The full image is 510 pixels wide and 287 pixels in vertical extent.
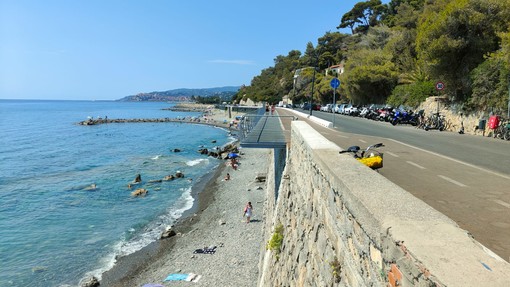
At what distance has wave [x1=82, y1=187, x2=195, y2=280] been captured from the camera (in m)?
17.2

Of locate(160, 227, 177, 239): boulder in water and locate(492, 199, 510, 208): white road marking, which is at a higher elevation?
locate(492, 199, 510, 208): white road marking

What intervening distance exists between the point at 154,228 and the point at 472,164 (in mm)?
17868

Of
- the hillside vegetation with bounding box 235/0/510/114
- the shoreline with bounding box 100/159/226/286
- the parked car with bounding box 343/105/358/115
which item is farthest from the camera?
the parked car with bounding box 343/105/358/115

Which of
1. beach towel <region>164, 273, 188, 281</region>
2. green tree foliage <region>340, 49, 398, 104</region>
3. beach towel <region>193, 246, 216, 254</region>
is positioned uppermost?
green tree foliage <region>340, 49, 398, 104</region>

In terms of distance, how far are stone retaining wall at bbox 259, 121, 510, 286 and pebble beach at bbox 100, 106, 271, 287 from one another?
9.76 meters

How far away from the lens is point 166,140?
6625 cm

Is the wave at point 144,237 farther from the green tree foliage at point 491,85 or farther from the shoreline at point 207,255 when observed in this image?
the green tree foliage at point 491,85

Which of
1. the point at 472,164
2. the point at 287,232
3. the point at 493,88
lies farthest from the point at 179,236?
the point at 493,88

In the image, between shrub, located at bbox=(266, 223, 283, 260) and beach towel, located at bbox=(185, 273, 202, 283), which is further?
beach towel, located at bbox=(185, 273, 202, 283)

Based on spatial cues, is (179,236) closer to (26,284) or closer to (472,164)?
(26,284)

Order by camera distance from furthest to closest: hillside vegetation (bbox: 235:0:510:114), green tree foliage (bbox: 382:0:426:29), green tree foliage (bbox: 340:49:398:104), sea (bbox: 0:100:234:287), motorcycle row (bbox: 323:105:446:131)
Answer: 1. green tree foliage (bbox: 382:0:426:29)
2. green tree foliage (bbox: 340:49:398:104)
3. motorcycle row (bbox: 323:105:446:131)
4. hillside vegetation (bbox: 235:0:510:114)
5. sea (bbox: 0:100:234:287)

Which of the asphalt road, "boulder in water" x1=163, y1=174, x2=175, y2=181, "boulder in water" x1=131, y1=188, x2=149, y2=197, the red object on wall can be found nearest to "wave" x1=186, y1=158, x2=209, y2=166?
"boulder in water" x1=163, y1=174, x2=175, y2=181

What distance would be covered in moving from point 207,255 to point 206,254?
0.12 meters

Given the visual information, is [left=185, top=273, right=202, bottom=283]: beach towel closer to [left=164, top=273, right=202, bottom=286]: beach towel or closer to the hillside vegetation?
[left=164, top=273, right=202, bottom=286]: beach towel
